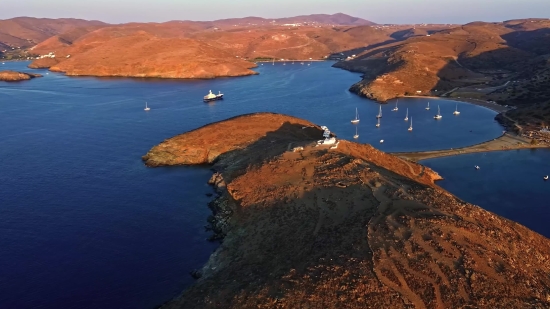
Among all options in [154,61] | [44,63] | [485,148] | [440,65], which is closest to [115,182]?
[485,148]

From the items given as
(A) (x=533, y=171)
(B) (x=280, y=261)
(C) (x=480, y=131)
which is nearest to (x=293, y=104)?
(C) (x=480, y=131)

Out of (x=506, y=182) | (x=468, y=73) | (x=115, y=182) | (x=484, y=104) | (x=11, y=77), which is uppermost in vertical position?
(x=11, y=77)

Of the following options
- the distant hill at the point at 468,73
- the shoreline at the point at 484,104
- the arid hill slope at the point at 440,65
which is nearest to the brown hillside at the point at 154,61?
the arid hill slope at the point at 440,65

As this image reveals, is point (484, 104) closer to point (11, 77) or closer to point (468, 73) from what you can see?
point (468, 73)

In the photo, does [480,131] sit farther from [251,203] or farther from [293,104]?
[251,203]

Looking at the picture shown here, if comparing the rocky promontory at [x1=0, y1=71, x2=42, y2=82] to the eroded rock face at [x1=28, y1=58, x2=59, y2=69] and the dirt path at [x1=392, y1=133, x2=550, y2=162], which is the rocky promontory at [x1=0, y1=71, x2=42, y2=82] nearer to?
the eroded rock face at [x1=28, y1=58, x2=59, y2=69]

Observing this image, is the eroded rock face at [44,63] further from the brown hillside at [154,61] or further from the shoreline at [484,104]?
the shoreline at [484,104]

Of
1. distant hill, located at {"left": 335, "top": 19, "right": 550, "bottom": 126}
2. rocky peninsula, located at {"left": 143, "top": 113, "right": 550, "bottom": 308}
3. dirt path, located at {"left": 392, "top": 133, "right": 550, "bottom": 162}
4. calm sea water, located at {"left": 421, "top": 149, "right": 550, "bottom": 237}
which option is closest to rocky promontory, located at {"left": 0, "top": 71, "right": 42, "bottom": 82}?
distant hill, located at {"left": 335, "top": 19, "right": 550, "bottom": 126}
